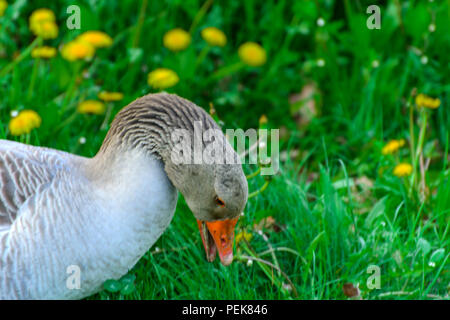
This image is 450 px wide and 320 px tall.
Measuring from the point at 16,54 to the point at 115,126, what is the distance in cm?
229

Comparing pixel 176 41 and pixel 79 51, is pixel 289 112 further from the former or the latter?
pixel 79 51

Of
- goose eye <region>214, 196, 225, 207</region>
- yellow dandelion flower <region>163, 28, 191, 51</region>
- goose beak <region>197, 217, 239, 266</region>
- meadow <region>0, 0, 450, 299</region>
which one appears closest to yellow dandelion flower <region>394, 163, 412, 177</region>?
meadow <region>0, 0, 450, 299</region>

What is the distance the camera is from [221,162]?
2.74 m

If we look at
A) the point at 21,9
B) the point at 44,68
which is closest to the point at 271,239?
the point at 44,68

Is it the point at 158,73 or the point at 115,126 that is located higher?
the point at 158,73

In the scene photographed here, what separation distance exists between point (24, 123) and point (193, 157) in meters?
1.30

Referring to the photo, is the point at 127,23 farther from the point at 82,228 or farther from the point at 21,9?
the point at 82,228

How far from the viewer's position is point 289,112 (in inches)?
206

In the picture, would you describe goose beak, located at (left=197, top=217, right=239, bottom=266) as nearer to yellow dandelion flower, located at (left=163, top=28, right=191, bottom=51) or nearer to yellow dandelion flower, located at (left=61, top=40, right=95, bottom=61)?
yellow dandelion flower, located at (left=61, top=40, right=95, bottom=61)

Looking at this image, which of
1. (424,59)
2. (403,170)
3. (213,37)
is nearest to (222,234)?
(403,170)

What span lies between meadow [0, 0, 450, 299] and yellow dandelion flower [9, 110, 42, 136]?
1 centimetres

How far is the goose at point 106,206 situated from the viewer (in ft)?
9.59

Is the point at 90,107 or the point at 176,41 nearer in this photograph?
the point at 90,107

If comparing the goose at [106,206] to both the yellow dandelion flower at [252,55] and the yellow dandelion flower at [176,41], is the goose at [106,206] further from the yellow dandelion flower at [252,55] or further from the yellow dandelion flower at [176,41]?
the yellow dandelion flower at [252,55]
